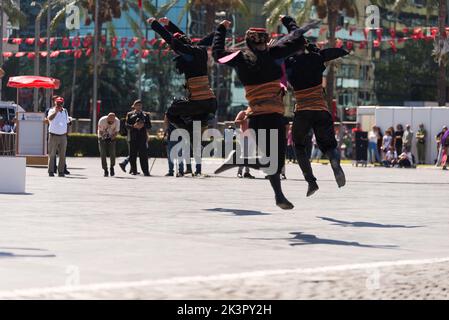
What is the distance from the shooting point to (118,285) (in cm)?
745

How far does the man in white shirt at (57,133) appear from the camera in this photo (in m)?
24.8

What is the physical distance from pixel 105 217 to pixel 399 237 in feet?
11.0

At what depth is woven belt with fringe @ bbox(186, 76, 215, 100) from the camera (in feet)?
52.6

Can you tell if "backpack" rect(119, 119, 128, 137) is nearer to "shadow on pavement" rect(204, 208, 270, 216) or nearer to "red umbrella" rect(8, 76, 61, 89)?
"red umbrella" rect(8, 76, 61, 89)

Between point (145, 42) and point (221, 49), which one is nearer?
point (221, 49)

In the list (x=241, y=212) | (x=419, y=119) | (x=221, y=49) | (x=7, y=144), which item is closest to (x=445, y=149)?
(x=419, y=119)

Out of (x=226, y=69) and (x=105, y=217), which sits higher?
(x=226, y=69)

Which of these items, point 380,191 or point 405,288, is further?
point 380,191

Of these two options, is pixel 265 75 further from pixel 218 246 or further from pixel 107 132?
pixel 107 132

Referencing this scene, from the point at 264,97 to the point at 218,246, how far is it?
11.5 feet

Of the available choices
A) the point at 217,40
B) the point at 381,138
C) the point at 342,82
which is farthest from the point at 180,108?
the point at 342,82

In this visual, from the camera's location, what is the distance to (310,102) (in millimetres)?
14516

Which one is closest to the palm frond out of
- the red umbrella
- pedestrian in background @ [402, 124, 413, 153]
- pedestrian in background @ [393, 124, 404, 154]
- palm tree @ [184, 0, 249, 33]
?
palm tree @ [184, 0, 249, 33]
